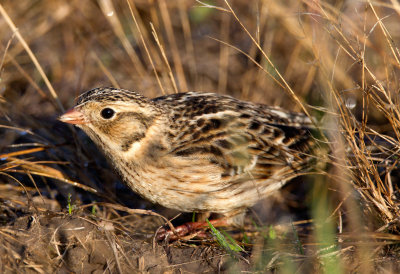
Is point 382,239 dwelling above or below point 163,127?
below

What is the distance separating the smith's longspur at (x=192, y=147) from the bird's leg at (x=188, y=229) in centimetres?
13

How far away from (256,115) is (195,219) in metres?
1.21

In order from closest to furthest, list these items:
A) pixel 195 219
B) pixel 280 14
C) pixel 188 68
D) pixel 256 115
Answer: pixel 256 115
pixel 195 219
pixel 280 14
pixel 188 68

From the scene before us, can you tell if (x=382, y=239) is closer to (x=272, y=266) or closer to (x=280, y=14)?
(x=272, y=266)

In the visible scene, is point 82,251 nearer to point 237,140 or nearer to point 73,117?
point 73,117

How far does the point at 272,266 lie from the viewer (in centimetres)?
393

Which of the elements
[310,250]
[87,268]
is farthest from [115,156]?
[310,250]

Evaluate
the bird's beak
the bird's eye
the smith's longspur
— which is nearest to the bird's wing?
the smith's longspur

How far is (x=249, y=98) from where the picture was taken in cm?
665

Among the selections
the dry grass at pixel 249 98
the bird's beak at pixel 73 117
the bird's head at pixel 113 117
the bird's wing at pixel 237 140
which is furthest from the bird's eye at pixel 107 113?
the dry grass at pixel 249 98

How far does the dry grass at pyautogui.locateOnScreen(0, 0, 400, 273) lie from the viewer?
13.3 ft

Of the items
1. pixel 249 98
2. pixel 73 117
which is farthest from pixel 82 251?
pixel 249 98

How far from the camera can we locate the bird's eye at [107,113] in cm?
436

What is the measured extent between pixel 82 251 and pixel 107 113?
3.70ft
